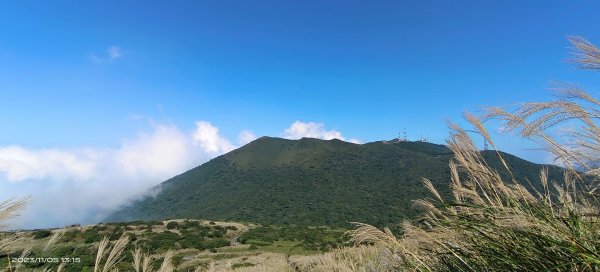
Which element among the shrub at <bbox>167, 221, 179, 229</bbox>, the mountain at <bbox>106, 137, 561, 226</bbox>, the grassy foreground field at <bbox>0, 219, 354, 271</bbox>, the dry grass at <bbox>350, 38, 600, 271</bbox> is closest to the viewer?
the dry grass at <bbox>350, 38, 600, 271</bbox>

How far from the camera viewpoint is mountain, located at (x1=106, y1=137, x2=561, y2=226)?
365ft

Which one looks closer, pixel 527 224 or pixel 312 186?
pixel 527 224

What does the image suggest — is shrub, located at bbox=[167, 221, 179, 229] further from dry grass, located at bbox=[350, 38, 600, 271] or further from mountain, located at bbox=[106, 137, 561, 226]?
dry grass, located at bbox=[350, 38, 600, 271]

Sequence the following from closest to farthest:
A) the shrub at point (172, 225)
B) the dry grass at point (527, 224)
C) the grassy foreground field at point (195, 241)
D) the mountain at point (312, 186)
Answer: the dry grass at point (527, 224), the grassy foreground field at point (195, 241), the shrub at point (172, 225), the mountain at point (312, 186)

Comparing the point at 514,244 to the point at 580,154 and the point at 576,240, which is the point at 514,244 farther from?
the point at 580,154

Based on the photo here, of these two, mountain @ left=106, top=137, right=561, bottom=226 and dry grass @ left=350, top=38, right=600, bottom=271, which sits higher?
mountain @ left=106, top=137, right=561, bottom=226

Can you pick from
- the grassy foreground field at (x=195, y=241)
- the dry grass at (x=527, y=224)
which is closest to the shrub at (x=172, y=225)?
the grassy foreground field at (x=195, y=241)

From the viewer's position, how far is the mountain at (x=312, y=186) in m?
111

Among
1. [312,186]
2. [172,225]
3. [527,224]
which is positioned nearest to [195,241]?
[172,225]

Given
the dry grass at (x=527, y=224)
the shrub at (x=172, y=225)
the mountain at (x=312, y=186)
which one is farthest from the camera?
the mountain at (x=312, y=186)

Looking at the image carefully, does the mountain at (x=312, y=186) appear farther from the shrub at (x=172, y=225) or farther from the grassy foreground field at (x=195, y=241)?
the shrub at (x=172, y=225)

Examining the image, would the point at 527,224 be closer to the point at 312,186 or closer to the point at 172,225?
the point at 172,225

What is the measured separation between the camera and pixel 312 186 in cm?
14262

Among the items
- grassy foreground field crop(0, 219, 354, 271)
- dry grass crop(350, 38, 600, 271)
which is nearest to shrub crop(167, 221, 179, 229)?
grassy foreground field crop(0, 219, 354, 271)
